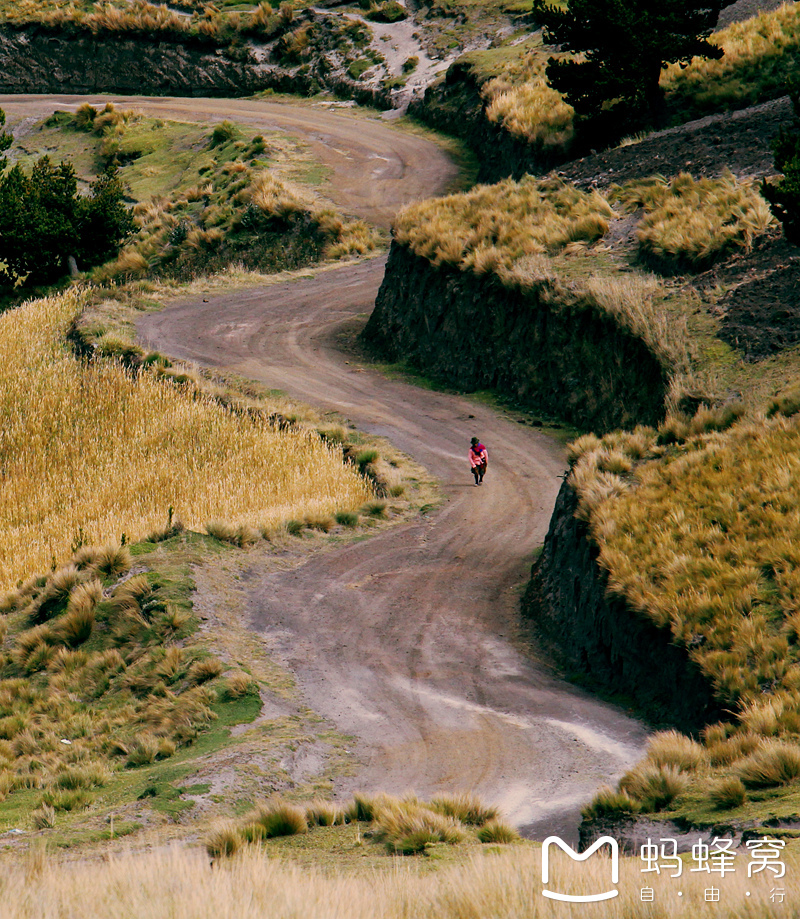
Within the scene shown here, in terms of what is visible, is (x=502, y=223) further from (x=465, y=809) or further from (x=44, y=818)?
(x=44, y=818)

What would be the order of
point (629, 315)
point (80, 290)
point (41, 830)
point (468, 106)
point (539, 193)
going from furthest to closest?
point (468, 106)
point (80, 290)
point (539, 193)
point (629, 315)
point (41, 830)

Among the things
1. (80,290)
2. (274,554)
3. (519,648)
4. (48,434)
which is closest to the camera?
(519,648)

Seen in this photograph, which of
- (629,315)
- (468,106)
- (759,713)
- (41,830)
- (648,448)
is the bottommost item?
(41,830)

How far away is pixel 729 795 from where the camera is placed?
353 inches

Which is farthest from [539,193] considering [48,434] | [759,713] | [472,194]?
[759,713]

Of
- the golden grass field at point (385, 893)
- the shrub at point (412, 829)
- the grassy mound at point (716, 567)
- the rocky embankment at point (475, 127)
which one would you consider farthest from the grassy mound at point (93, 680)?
the rocky embankment at point (475, 127)

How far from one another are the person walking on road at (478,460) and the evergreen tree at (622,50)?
1954 centimetres

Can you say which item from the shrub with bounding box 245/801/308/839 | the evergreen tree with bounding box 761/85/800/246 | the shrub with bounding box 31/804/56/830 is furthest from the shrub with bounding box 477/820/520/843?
the evergreen tree with bounding box 761/85/800/246

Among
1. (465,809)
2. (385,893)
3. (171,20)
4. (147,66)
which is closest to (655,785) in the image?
(465,809)

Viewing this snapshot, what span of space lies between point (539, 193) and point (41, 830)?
94.0 feet

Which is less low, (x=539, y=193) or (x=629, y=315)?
(x=539, y=193)

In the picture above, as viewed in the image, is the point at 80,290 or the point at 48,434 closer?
the point at 48,434

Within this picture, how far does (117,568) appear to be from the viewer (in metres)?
18.1

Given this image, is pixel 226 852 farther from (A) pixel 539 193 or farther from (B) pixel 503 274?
(A) pixel 539 193
